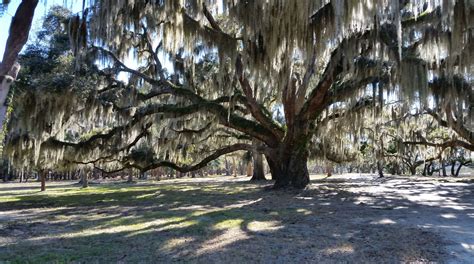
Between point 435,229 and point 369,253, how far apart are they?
1.86 meters

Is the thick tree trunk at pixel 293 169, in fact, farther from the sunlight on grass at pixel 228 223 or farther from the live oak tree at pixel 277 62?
the sunlight on grass at pixel 228 223

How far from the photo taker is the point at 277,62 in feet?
33.0

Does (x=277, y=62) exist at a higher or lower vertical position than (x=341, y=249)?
higher

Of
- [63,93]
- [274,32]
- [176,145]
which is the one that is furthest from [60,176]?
[274,32]

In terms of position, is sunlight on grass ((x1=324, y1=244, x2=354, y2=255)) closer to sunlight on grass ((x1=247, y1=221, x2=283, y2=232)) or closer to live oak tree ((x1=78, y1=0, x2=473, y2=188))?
sunlight on grass ((x1=247, y1=221, x2=283, y2=232))

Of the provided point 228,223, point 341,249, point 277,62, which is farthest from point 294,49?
point 341,249

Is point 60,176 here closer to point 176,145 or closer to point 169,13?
point 176,145

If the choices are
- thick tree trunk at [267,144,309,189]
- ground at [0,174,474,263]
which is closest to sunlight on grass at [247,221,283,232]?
ground at [0,174,474,263]

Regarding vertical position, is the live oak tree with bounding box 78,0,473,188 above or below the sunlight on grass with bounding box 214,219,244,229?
above

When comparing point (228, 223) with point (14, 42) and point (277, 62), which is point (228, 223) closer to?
point (14, 42)

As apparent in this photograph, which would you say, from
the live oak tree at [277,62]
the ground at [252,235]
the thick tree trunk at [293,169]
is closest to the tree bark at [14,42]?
the live oak tree at [277,62]

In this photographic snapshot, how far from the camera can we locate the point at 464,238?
507cm

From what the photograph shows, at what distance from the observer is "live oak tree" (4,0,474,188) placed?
830 cm

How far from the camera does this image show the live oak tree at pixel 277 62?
27.2 ft
